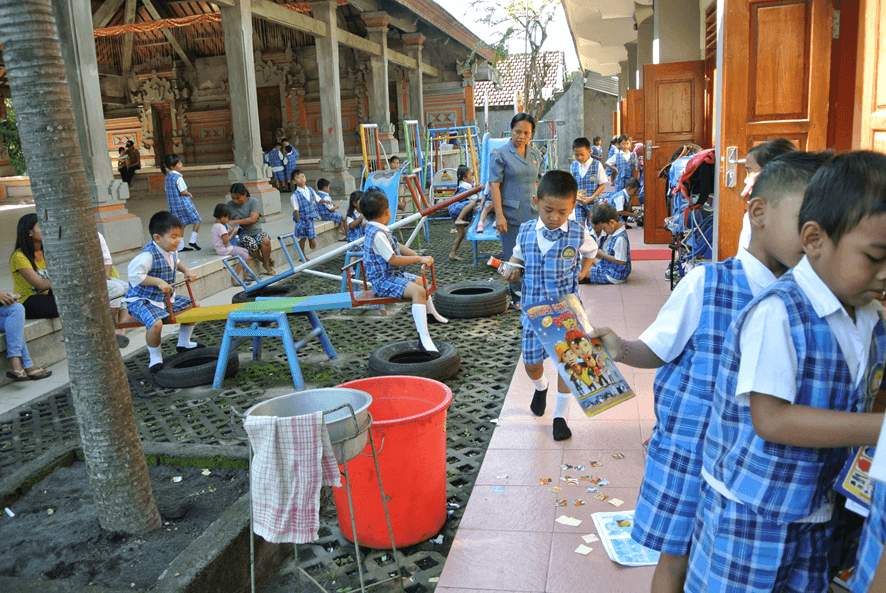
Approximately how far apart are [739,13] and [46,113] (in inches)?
170

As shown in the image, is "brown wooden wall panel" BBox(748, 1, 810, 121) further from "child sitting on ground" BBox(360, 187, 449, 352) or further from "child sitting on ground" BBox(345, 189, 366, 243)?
"child sitting on ground" BBox(345, 189, 366, 243)

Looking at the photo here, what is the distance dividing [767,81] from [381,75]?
1319cm

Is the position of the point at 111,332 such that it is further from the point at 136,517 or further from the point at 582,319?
the point at 582,319

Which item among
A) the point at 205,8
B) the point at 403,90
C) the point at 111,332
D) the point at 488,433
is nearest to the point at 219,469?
the point at 111,332

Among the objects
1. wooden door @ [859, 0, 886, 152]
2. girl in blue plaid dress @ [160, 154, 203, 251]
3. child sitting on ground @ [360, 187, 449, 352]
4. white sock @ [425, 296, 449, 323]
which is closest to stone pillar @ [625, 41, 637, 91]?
girl in blue plaid dress @ [160, 154, 203, 251]

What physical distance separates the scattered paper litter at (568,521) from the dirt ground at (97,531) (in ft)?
Result: 4.02

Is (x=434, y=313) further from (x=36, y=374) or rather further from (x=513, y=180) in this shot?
(x=36, y=374)

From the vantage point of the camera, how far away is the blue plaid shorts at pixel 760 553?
142 centimetres

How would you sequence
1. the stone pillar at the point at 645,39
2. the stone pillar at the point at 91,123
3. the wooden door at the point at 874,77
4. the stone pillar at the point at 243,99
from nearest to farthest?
the wooden door at the point at 874,77
the stone pillar at the point at 91,123
the stone pillar at the point at 243,99
the stone pillar at the point at 645,39

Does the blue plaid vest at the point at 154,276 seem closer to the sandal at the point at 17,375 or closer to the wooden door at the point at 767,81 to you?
the sandal at the point at 17,375

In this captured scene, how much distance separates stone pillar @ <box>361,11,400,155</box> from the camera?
16.0 metres

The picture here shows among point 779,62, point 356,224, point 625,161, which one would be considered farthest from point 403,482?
point 625,161

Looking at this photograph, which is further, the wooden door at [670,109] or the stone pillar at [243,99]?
the stone pillar at [243,99]

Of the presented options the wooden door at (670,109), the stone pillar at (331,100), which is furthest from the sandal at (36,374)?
the stone pillar at (331,100)
